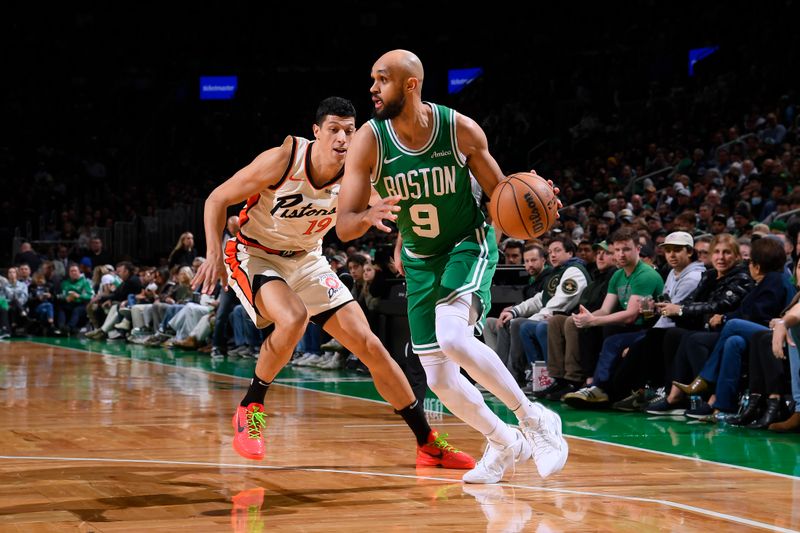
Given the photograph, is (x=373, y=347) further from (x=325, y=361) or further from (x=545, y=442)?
(x=325, y=361)

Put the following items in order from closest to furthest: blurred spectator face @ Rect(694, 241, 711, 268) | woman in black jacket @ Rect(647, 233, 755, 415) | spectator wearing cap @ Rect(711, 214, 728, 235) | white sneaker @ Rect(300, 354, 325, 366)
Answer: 1. woman in black jacket @ Rect(647, 233, 755, 415)
2. blurred spectator face @ Rect(694, 241, 711, 268)
3. spectator wearing cap @ Rect(711, 214, 728, 235)
4. white sneaker @ Rect(300, 354, 325, 366)

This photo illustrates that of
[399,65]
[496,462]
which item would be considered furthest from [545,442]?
[399,65]

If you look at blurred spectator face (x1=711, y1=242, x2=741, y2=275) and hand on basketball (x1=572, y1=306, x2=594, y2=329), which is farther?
hand on basketball (x1=572, y1=306, x2=594, y2=329)

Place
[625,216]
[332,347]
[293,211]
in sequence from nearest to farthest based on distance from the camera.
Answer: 1. [293,211]
2. [332,347]
3. [625,216]

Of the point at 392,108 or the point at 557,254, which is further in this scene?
the point at 557,254

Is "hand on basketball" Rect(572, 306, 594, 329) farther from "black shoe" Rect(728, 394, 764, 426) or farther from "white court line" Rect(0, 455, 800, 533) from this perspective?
"white court line" Rect(0, 455, 800, 533)

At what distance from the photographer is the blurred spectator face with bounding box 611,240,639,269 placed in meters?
8.17

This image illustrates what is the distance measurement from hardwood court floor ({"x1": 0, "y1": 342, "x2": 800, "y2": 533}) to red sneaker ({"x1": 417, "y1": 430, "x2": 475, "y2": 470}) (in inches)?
4.2

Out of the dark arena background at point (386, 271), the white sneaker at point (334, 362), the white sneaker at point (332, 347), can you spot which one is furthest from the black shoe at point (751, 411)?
the white sneaker at point (334, 362)

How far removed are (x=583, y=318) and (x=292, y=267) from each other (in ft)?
10.1

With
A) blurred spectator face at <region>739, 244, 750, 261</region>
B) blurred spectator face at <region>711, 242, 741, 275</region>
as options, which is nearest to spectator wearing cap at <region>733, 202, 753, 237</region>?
blurred spectator face at <region>739, 244, 750, 261</region>

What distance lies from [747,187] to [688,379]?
20.0 feet

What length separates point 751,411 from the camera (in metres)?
6.92

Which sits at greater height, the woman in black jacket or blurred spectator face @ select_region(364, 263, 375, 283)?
blurred spectator face @ select_region(364, 263, 375, 283)
